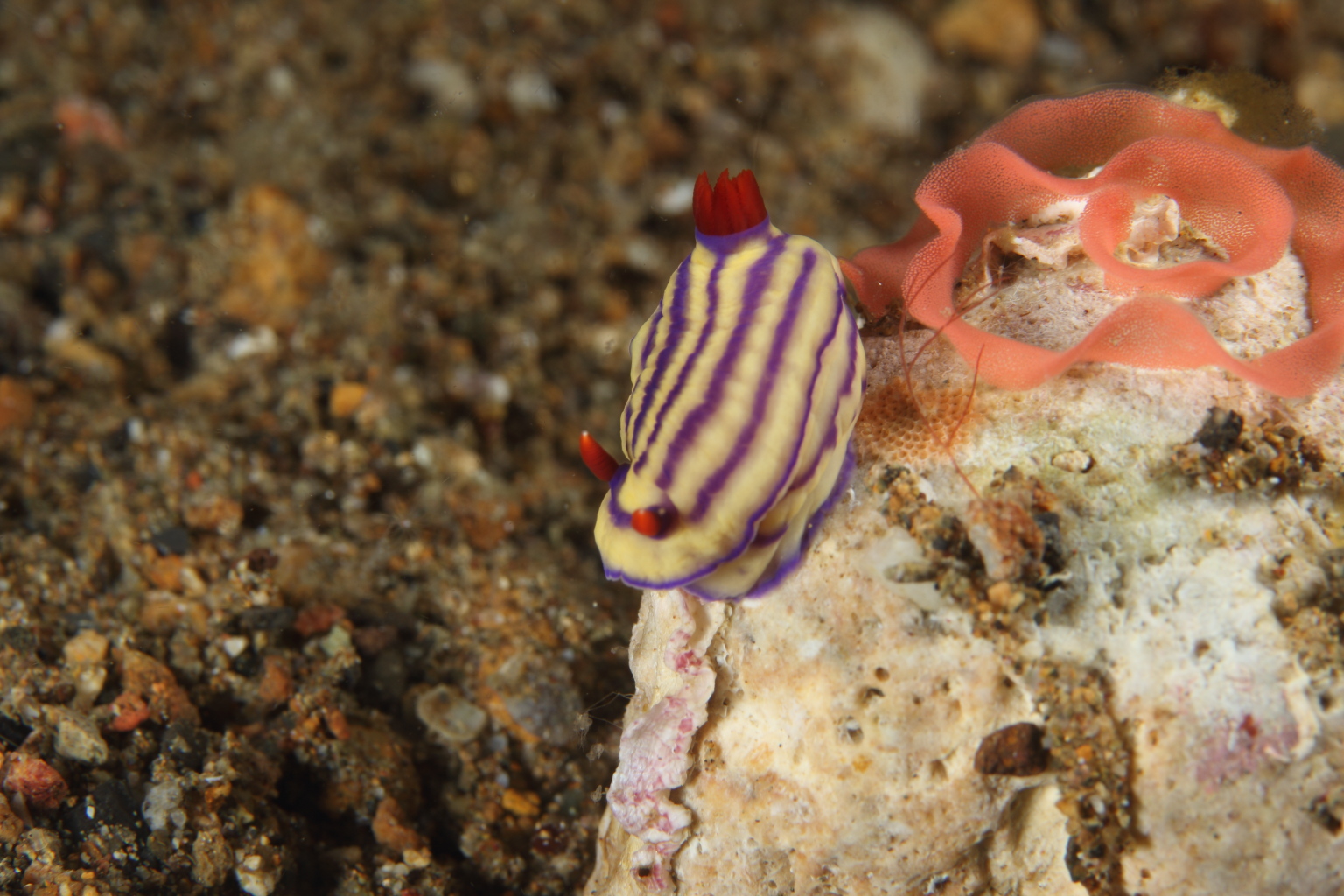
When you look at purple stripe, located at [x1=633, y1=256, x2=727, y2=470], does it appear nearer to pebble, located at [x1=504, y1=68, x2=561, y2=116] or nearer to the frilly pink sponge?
the frilly pink sponge

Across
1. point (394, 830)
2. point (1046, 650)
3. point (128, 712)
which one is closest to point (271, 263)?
point (128, 712)

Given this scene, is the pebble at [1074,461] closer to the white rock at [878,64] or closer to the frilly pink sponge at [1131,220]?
the frilly pink sponge at [1131,220]

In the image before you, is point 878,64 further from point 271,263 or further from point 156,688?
point 156,688

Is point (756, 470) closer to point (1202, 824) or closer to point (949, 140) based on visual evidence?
point (1202, 824)

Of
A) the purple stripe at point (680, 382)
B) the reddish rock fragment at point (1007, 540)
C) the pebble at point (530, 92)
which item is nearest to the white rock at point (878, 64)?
the pebble at point (530, 92)

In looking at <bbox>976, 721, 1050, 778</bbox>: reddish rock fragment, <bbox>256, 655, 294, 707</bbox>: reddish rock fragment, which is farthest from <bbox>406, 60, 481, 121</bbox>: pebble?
<bbox>976, 721, 1050, 778</bbox>: reddish rock fragment

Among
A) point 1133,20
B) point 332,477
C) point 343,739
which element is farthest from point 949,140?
point 343,739
